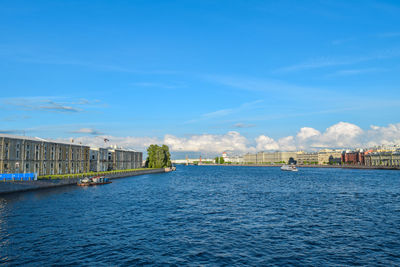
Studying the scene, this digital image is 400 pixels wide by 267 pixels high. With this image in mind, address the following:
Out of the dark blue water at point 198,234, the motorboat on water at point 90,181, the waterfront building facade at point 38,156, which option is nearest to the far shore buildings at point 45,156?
the waterfront building facade at point 38,156

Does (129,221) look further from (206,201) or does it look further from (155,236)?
(206,201)

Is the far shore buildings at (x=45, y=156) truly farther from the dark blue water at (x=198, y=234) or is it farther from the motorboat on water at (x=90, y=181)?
the dark blue water at (x=198, y=234)

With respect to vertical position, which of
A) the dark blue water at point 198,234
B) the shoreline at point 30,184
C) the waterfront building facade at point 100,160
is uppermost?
the waterfront building facade at point 100,160

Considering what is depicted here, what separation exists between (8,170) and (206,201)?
57.9 metres

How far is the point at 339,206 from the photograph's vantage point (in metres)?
54.2

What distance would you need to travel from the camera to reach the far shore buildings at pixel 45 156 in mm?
86688

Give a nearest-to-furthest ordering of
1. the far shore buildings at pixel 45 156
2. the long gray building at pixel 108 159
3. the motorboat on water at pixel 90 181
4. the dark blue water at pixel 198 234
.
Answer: the dark blue water at pixel 198 234 < the far shore buildings at pixel 45 156 < the motorboat on water at pixel 90 181 < the long gray building at pixel 108 159

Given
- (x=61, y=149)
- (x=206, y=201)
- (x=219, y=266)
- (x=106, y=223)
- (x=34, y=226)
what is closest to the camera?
(x=219, y=266)

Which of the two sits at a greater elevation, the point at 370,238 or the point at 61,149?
the point at 61,149

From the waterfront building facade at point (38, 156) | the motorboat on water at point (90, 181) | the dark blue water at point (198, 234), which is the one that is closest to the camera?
the dark blue water at point (198, 234)

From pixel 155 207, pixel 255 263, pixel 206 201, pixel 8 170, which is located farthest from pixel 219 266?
pixel 8 170

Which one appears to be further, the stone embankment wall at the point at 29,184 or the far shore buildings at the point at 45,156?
the far shore buildings at the point at 45,156

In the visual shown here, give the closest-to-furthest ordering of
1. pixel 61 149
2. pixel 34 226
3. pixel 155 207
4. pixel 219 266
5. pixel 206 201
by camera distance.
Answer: pixel 219 266, pixel 34 226, pixel 155 207, pixel 206 201, pixel 61 149

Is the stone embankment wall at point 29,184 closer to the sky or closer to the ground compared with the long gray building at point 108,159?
closer to the ground
